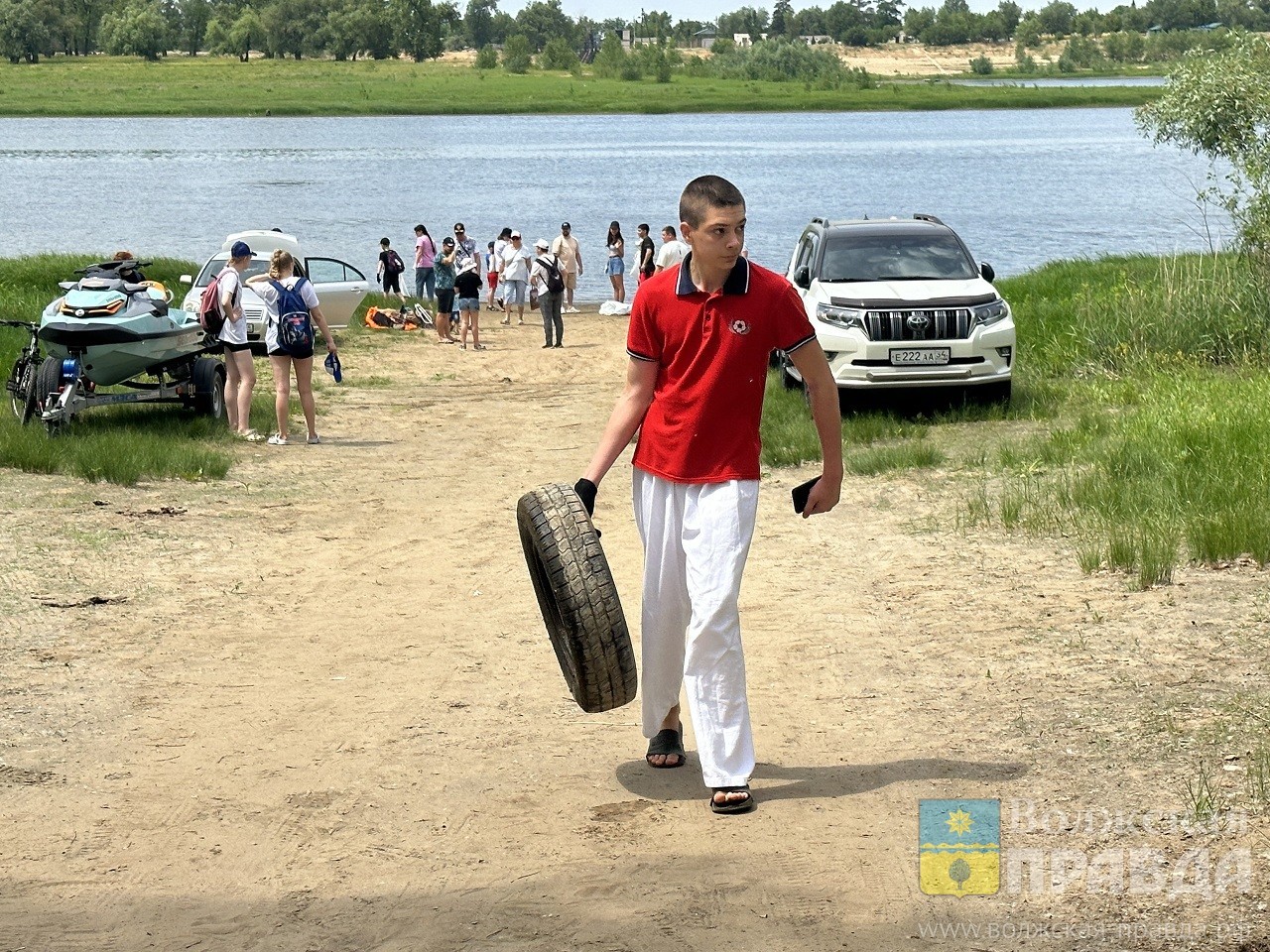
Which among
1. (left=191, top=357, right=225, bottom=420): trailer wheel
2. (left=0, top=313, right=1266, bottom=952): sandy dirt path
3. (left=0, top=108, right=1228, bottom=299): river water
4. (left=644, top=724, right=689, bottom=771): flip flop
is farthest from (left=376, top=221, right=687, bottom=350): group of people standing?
(left=644, top=724, right=689, bottom=771): flip flop

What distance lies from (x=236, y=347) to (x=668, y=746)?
9266 mm

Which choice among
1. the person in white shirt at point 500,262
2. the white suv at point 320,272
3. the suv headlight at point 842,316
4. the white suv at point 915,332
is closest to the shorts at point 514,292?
the person in white shirt at point 500,262

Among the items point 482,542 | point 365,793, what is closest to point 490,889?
point 365,793

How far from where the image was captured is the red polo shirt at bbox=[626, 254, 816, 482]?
214 inches

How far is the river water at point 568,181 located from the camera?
4684cm

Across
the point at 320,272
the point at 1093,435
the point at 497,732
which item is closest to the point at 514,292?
the point at 320,272

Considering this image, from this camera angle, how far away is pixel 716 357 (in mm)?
5457

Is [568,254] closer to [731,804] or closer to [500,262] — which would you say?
[500,262]

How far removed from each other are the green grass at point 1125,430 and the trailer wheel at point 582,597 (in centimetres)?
387

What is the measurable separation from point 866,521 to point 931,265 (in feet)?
18.9

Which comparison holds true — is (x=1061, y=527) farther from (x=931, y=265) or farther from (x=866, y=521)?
(x=931, y=265)

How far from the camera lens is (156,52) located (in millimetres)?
151750

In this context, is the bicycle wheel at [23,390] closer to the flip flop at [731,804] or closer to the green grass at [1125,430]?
the green grass at [1125,430]

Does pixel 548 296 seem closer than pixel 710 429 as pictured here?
No
